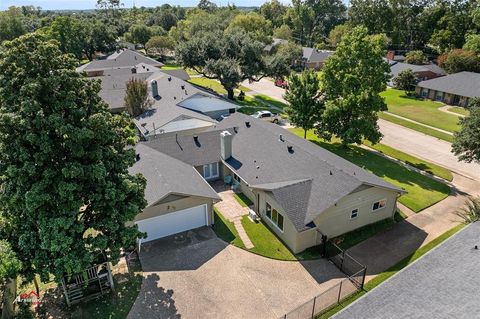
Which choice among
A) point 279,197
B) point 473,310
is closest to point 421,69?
point 279,197

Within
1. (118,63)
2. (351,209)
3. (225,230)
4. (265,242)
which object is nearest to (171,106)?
→ (225,230)

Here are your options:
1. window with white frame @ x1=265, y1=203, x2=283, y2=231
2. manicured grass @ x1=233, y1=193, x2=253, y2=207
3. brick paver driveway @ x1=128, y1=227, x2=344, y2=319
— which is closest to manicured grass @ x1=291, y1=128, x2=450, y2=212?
window with white frame @ x1=265, y1=203, x2=283, y2=231

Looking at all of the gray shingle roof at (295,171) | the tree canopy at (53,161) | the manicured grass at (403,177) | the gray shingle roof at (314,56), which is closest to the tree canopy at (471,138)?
the manicured grass at (403,177)

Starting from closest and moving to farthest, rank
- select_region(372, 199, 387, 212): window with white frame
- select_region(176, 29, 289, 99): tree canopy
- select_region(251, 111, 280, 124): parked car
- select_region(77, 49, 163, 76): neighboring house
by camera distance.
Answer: select_region(372, 199, 387, 212): window with white frame < select_region(251, 111, 280, 124): parked car < select_region(176, 29, 289, 99): tree canopy < select_region(77, 49, 163, 76): neighboring house

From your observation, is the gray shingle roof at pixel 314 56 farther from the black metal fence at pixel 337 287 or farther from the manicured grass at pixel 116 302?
the manicured grass at pixel 116 302

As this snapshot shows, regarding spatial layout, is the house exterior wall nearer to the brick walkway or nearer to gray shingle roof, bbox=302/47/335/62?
the brick walkway

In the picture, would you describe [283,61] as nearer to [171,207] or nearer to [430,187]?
[430,187]
